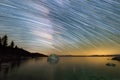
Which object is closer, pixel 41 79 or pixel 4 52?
pixel 41 79

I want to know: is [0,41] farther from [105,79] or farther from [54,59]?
[105,79]

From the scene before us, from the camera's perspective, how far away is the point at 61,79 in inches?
1764

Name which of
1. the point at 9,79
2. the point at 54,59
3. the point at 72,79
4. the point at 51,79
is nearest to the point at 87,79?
the point at 72,79

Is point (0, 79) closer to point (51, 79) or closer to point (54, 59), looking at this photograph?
point (51, 79)

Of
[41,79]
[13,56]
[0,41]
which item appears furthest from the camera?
[13,56]

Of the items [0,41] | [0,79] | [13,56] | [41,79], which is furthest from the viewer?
[13,56]

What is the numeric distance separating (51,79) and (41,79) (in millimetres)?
2473

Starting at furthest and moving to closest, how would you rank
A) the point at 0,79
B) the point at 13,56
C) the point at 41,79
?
the point at 13,56 < the point at 41,79 < the point at 0,79

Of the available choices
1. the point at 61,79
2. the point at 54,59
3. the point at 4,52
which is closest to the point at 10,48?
the point at 4,52

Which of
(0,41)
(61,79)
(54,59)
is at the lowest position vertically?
(61,79)

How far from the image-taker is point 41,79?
4269 centimetres

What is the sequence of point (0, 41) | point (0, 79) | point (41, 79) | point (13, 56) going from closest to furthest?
point (0, 79), point (41, 79), point (0, 41), point (13, 56)

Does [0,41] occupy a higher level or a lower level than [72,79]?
higher

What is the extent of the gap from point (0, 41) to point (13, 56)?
20.9m
